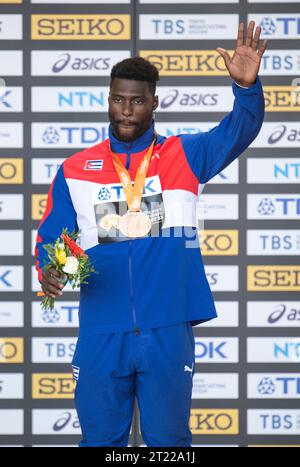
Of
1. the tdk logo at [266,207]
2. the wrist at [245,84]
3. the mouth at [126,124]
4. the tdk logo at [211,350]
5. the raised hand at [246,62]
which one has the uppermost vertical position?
the raised hand at [246,62]

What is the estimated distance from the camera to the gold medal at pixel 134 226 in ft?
8.91

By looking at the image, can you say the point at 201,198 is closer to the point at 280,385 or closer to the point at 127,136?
the point at 280,385

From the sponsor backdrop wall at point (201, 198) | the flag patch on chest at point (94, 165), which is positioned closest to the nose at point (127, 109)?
the flag patch on chest at point (94, 165)

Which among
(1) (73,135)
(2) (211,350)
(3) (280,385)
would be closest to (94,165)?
(1) (73,135)

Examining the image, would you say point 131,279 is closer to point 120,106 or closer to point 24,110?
point 120,106

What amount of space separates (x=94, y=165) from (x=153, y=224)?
35 cm

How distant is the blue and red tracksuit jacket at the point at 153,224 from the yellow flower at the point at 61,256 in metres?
0.19

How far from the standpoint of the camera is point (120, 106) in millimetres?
2762

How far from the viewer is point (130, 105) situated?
2756 millimetres

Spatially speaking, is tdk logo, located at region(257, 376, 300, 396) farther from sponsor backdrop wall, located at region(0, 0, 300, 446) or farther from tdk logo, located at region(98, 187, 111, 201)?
tdk logo, located at region(98, 187, 111, 201)

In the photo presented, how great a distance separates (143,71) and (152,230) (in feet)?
1.96

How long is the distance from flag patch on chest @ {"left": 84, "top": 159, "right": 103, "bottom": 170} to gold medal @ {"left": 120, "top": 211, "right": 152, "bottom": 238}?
0.26 meters

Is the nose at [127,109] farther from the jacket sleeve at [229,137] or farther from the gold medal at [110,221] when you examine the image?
the gold medal at [110,221]

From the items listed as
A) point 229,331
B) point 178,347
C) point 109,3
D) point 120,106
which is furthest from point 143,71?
point 229,331
